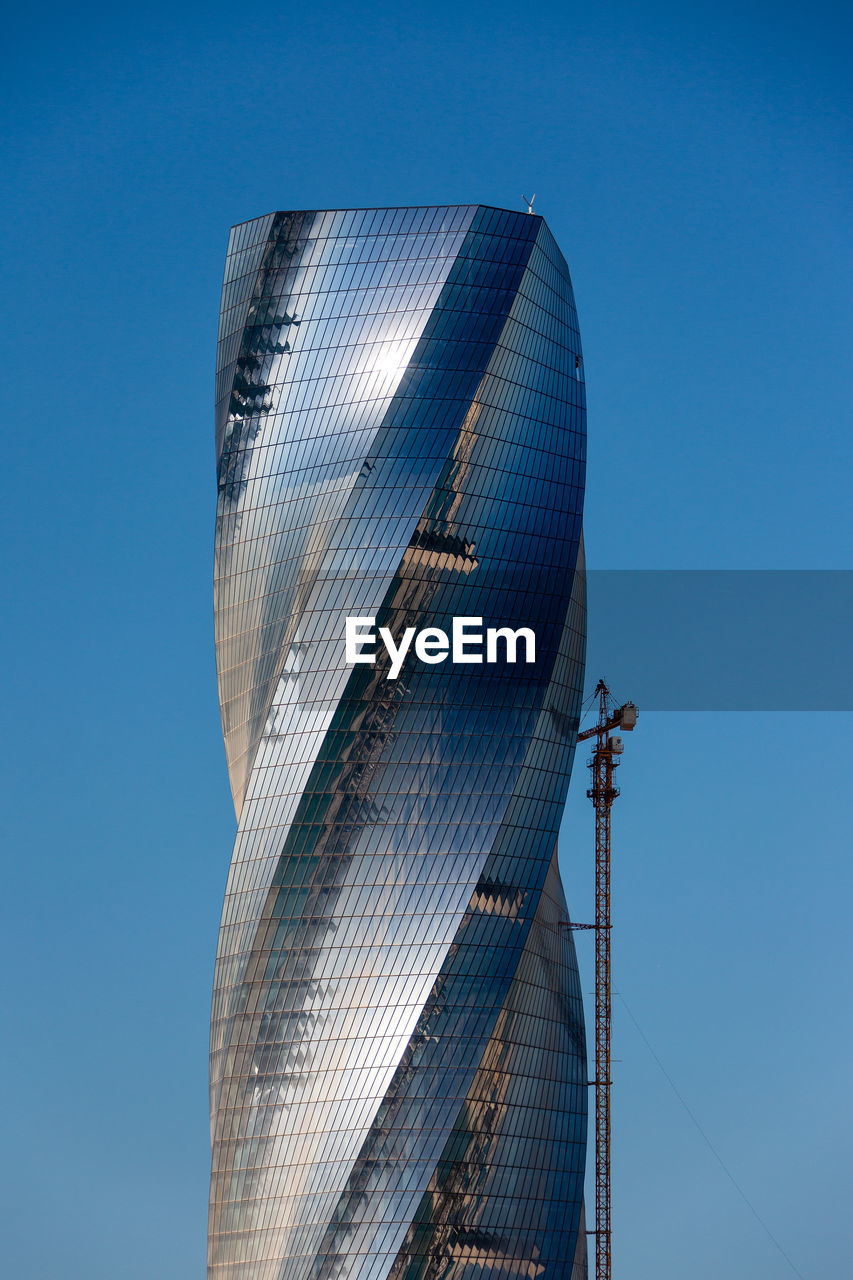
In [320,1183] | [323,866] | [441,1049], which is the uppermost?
[323,866]

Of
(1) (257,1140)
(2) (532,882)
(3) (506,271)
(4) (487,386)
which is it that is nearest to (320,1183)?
(1) (257,1140)

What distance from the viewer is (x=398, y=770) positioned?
66.9 meters

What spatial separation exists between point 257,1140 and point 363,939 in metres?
7.81

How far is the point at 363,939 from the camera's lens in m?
65.8

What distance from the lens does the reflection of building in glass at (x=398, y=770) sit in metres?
64.9

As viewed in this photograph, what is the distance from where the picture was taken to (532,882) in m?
67.4

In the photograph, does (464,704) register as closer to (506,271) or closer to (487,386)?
(487,386)

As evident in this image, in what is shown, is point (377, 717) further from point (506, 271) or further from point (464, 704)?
point (506, 271)

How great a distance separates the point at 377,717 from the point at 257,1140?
15278 millimetres

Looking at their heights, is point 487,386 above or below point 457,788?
above

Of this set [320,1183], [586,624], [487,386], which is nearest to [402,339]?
[487,386]

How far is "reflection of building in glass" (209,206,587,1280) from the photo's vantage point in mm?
64875

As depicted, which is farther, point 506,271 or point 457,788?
point 506,271

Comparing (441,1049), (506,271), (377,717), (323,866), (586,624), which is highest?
(506,271)
